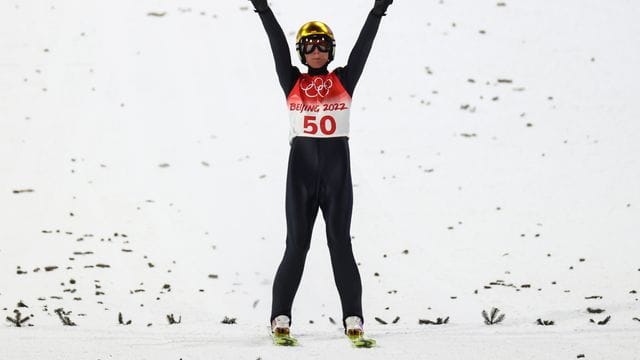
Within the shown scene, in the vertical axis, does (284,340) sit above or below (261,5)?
below

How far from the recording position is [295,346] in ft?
25.8

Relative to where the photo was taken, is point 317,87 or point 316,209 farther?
point 316,209

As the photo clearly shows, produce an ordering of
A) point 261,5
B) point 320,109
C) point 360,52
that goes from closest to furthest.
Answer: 1. point 320,109
2. point 261,5
3. point 360,52

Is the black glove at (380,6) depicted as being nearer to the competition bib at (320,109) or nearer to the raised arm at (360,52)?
the raised arm at (360,52)

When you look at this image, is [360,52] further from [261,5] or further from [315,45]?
[261,5]

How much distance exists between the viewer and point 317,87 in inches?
306

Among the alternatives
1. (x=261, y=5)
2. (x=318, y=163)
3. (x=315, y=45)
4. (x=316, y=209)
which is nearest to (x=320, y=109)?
(x=318, y=163)

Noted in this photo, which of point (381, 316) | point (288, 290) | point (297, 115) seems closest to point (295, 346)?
point (288, 290)

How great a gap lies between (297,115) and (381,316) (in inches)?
137

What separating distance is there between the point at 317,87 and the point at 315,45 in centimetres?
35

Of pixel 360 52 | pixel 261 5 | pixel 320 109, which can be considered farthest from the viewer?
pixel 360 52

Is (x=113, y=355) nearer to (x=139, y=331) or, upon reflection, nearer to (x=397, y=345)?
(x=139, y=331)

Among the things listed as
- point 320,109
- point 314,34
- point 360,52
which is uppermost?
point 314,34

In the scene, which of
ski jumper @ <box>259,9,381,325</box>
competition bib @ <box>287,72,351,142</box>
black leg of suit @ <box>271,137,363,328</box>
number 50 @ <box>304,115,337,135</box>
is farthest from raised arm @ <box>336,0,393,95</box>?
black leg of suit @ <box>271,137,363,328</box>
